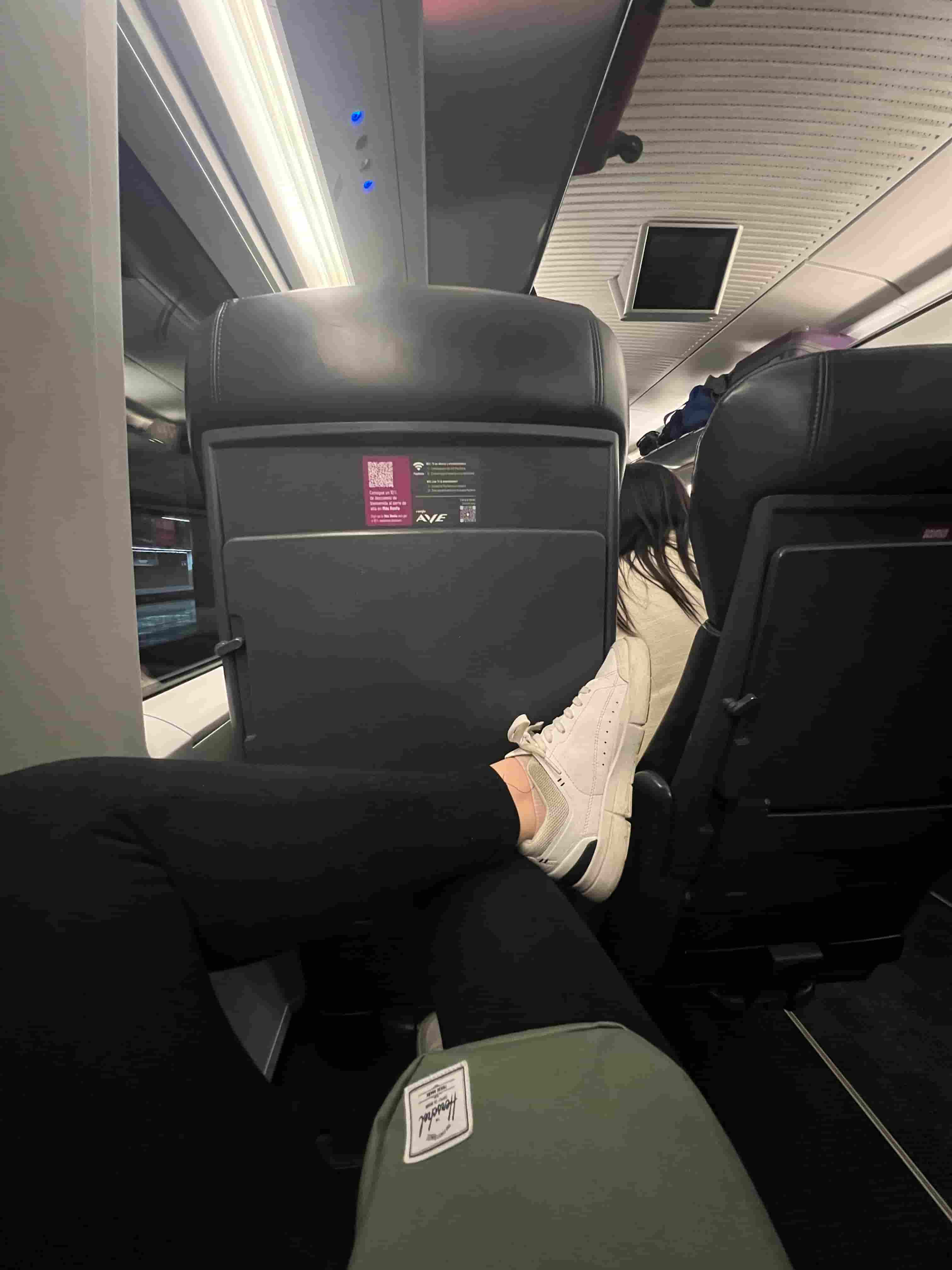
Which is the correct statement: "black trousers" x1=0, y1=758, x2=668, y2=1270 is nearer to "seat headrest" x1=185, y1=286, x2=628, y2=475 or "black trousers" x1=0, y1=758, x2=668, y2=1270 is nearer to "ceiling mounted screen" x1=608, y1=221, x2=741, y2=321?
"seat headrest" x1=185, y1=286, x2=628, y2=475

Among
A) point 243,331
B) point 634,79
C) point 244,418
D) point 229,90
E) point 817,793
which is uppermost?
point 634,79

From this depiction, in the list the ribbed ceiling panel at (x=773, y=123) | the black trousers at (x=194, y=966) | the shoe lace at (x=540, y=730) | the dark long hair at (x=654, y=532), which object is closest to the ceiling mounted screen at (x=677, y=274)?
the ribbed ceiling panel at (x=773, y=123)

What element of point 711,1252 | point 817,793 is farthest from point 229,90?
point 711,1252

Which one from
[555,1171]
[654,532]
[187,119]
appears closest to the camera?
[555,1171]

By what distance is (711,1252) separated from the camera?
15.0 inches

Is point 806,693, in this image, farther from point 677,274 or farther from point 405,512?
point 677,274

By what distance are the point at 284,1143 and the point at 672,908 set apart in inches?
28.9

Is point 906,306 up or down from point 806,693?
up

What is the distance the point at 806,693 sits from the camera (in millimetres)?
914

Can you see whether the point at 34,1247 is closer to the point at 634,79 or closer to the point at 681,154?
the point at 634,79

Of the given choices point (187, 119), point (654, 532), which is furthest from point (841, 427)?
point (187, 119)

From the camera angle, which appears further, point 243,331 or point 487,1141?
point 243,331

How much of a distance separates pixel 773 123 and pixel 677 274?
931 mm

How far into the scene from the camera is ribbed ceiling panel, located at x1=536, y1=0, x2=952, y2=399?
1.84 meters
